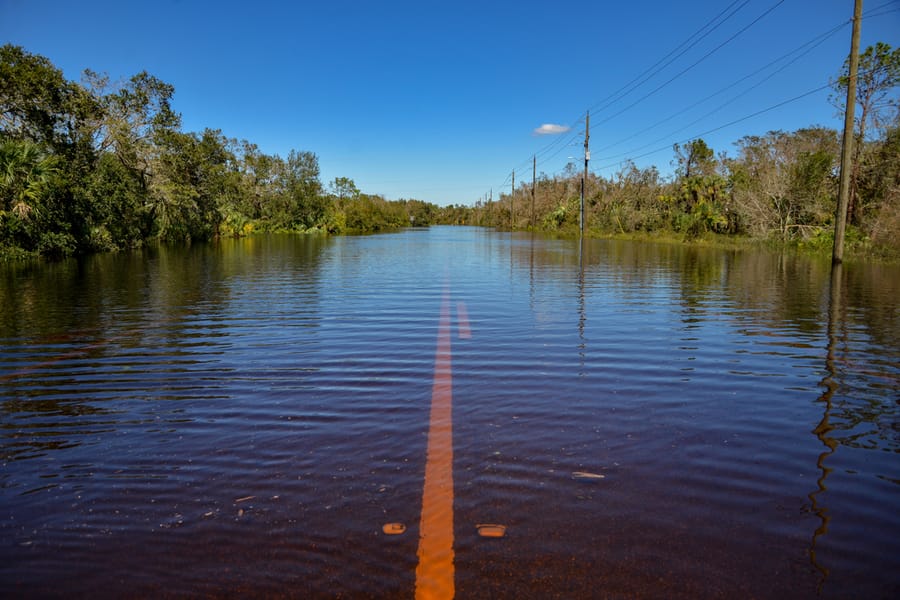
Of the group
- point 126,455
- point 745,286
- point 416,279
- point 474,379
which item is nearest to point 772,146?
point 745,286

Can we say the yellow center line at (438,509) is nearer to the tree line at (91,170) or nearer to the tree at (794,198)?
the tree line at (91,170)

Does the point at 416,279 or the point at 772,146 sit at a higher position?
the point at 772,146

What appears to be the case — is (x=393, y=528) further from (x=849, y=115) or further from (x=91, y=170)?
(x=91, y=170)

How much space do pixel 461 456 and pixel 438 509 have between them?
0.87 m

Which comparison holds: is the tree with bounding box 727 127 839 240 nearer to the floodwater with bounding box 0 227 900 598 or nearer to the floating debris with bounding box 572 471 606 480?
the floodwater with bounding box 0 227 900 598

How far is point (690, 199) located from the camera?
154 feet

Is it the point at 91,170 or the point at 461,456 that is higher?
the point at 91,170

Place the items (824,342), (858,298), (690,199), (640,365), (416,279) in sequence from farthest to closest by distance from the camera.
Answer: (690,199) < (416,279) < (858,298) < (824,342) < (640,365)

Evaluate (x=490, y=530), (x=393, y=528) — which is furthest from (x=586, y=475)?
(x=393, y=528)

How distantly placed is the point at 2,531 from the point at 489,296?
11.9 metres

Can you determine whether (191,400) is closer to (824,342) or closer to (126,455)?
(126,455)

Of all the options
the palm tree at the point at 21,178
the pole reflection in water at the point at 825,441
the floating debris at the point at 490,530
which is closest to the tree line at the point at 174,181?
the palm tree at the point at 21,178

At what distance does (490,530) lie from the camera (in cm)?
321

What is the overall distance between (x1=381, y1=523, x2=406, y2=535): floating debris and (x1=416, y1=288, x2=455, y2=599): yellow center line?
0.37 ft
